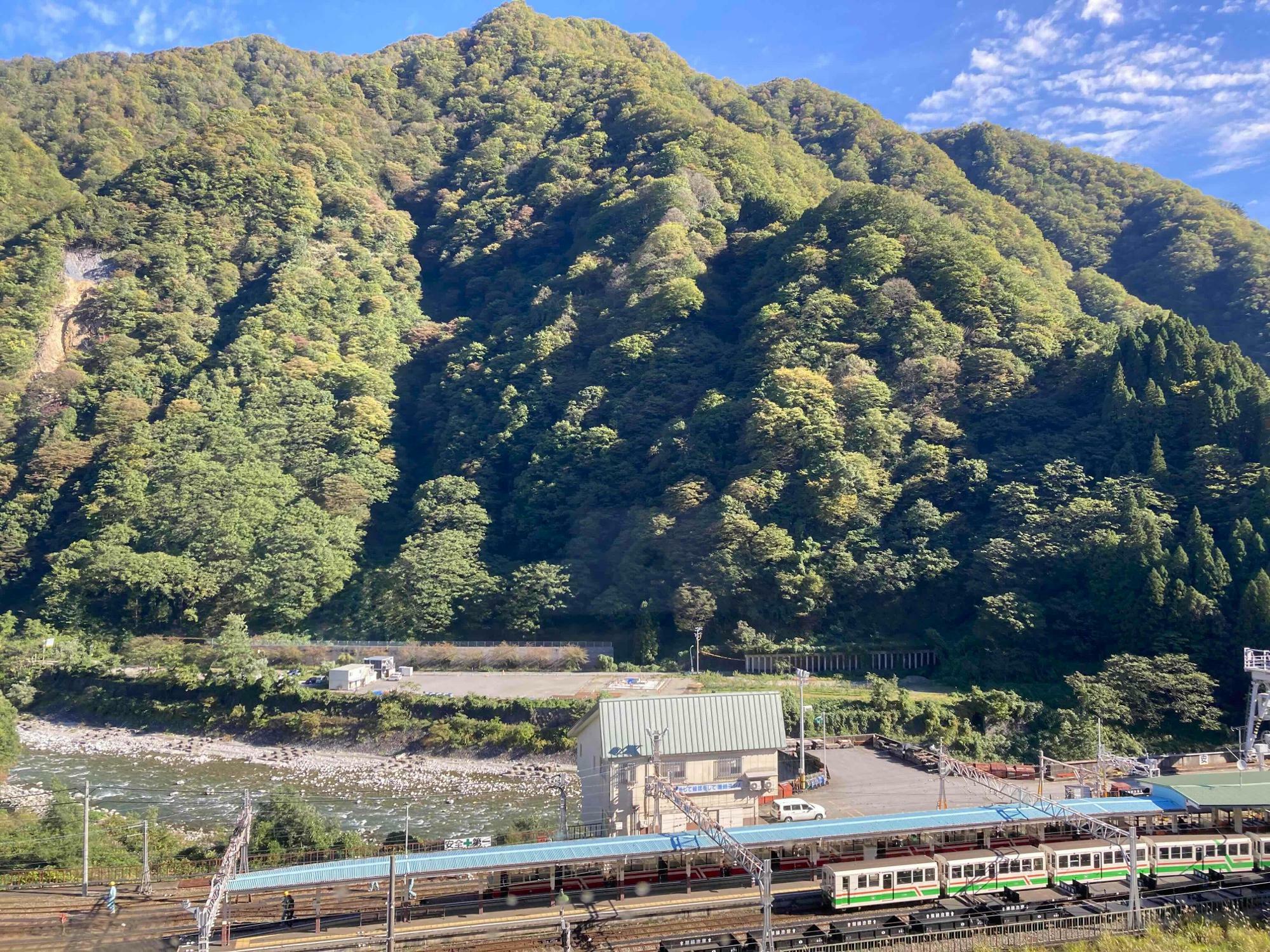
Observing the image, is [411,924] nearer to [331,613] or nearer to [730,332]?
[331,613]

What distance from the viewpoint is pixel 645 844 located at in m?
16.3

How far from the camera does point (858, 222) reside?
61656 mm

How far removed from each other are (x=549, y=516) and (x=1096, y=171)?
70789 mm

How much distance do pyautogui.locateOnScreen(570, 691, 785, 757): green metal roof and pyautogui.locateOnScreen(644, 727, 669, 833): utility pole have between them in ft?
0.30

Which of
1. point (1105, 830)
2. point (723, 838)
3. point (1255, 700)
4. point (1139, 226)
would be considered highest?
point (1139, 226)

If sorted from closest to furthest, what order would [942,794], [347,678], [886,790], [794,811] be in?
[794,811], [942,794], [886,790], [347,678]

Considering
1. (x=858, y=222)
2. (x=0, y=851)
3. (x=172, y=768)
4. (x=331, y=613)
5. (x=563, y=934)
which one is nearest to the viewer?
(x=563, y=934)

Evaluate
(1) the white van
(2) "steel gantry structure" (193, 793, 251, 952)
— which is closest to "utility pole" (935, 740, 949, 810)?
(1) the white van

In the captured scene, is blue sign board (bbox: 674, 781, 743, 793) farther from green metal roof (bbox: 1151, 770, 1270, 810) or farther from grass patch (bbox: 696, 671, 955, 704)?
grass patch (bbox: 696, 671, 955, 704)

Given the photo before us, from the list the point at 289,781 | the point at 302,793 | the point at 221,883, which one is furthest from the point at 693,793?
the point at 289,781

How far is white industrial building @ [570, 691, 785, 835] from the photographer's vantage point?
20438 mm

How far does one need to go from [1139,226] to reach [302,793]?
277ft

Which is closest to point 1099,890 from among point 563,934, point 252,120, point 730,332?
point 563,934

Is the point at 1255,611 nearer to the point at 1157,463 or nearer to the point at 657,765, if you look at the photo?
the point at 1157,463
